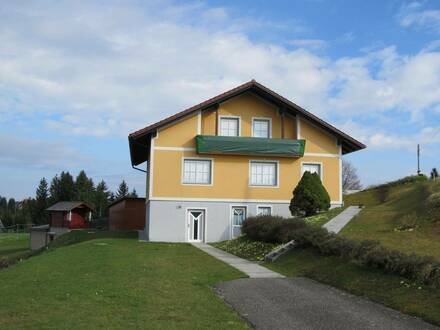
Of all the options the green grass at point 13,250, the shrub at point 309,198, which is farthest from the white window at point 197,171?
the green grass at point 13,250

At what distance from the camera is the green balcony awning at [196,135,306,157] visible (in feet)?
102

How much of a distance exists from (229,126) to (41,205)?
255 feet

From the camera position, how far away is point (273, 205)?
32.3 meters

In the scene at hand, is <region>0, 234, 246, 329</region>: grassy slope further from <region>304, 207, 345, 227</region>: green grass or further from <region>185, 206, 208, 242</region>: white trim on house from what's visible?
<region>185, 206, 208, 242</region>: white trim on house

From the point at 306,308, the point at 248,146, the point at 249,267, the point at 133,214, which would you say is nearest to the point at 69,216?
the point at 133,214

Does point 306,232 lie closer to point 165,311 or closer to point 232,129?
point 165,311

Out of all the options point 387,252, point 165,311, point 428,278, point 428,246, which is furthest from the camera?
point 428,246

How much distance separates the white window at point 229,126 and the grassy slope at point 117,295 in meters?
14.2

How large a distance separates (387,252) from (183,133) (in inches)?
791

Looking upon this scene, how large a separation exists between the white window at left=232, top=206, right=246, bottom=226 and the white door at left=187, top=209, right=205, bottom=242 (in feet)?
5.97

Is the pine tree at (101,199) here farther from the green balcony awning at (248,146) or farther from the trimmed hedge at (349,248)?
the trimmed hedge at (349,248)

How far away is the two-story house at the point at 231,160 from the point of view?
31172 millimetres

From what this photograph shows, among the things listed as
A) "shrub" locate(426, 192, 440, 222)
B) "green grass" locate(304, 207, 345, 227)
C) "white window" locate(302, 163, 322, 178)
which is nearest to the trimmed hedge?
"green grass" locate(304, 207, 345, 227)

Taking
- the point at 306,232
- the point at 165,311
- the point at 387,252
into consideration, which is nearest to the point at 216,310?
the point at 165,311
